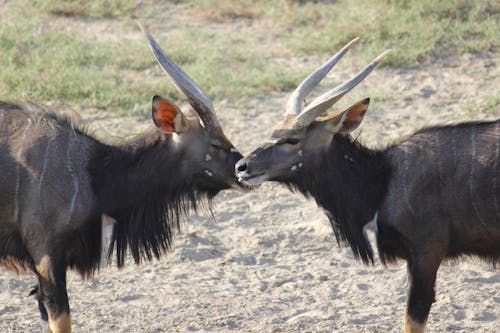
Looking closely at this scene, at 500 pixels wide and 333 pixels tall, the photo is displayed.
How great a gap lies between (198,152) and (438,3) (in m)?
5.88

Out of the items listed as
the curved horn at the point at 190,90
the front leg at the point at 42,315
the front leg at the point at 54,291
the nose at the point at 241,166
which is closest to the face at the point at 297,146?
the nose at the point at 241,166

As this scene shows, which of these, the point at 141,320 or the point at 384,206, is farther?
the point at 141,320

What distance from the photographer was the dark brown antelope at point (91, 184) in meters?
6.11

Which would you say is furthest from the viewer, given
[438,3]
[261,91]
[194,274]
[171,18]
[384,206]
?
[171,18]

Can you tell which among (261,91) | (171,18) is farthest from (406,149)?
(171,18)

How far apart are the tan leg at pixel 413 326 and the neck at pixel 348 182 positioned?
575 millimetres

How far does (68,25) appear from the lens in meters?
12.2

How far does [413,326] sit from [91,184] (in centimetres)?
202

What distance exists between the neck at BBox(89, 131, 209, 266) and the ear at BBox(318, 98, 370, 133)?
2.81 feet

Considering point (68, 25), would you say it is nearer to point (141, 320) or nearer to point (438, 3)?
point (438, 3)

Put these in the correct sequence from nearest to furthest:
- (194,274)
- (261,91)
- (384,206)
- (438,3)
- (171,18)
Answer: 1. (384,206)
2. (194,274)
3. (261,91)
4. (438,3)
5. (171,18)

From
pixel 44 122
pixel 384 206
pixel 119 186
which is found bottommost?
pixel 384 206

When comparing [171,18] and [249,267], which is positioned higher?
[171,18]

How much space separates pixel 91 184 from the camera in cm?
629
